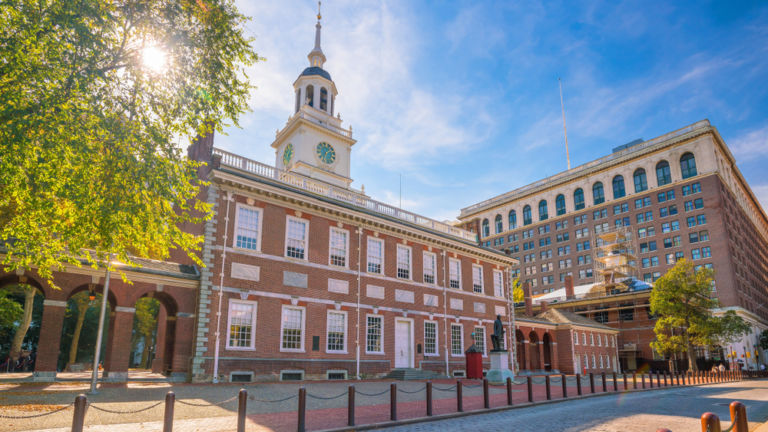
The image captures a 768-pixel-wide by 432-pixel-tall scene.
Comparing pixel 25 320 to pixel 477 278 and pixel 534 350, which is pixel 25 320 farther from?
pixel 534 350

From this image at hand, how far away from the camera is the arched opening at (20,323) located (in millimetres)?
29766

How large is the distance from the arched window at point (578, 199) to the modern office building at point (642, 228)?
0.19 meters

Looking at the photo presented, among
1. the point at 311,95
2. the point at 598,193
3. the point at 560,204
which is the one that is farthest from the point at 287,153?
the point at 560,204

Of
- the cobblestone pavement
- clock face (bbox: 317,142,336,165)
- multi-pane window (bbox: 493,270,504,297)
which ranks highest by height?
clock face (bbox: 317,142,336,165)

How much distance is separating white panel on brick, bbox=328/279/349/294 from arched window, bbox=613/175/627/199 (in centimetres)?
7208

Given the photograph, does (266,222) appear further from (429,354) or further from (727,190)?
(727,190)

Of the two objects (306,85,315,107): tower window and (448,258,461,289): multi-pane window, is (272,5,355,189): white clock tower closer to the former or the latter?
(306,85,315,107): tower window

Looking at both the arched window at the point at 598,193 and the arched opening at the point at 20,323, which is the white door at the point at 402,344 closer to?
the arched opening at the point at 20,323

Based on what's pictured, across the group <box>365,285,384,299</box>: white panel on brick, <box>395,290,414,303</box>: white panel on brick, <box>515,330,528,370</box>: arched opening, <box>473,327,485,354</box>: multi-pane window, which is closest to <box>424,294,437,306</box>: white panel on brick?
<box>395,290,414,303</box>: white panel on brick

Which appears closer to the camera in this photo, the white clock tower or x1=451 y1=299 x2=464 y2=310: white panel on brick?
x1=451 y1=299 x2=464 y2=310: white panel on brick

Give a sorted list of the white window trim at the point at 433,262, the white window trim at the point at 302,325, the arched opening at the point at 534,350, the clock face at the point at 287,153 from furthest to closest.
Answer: the arched opening at the point at 534,350 → the clock face at the point at 287,153 → the white window trim at the point at 433,262 → the white window trim at the point at 302,325

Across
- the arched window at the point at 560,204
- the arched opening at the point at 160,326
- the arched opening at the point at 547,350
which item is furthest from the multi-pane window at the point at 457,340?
the arched window at the point at 560,204

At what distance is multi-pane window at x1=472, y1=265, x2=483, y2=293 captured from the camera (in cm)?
3709

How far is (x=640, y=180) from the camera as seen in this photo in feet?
271
